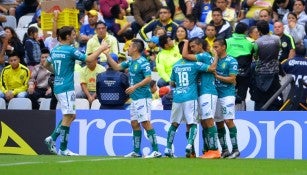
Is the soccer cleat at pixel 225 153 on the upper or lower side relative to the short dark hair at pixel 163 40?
lower

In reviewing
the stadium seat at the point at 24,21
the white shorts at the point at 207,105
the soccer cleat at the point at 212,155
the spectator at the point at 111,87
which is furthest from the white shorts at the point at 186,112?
the stadium seat at the point at 24,21

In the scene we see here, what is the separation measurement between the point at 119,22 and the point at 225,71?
782 cm

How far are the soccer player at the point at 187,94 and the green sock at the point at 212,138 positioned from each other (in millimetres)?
289

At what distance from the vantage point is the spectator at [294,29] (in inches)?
936

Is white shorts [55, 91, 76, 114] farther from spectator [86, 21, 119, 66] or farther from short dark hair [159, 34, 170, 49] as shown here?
spectator [86, 21, 119, 66]

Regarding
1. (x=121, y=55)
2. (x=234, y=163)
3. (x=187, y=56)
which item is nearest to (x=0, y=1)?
(x=121, y=55)

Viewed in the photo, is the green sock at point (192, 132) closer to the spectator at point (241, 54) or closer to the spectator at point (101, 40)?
the spectator at point (241, 54)

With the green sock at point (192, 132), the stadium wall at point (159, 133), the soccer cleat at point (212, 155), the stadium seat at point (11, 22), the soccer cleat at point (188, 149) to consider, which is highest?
the stadium seat at point (11, 22)

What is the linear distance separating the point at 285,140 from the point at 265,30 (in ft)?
7.72

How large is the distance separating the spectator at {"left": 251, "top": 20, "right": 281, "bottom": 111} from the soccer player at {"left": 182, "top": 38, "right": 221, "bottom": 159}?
2696 mm

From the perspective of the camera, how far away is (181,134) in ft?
70.8

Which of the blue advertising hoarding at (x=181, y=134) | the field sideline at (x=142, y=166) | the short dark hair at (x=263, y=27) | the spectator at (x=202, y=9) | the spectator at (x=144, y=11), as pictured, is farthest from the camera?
the spectator at (x=144, y=11)

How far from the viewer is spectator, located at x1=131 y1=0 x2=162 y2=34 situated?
26.4 m

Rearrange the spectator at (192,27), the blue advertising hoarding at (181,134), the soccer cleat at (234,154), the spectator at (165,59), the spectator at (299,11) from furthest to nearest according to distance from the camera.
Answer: the spectator at (299,11) < the spectator at (192,27) < the spectator at (165,59) < the blue advertising hoarding at (181,134) < the soccer cleat at (234,154)
